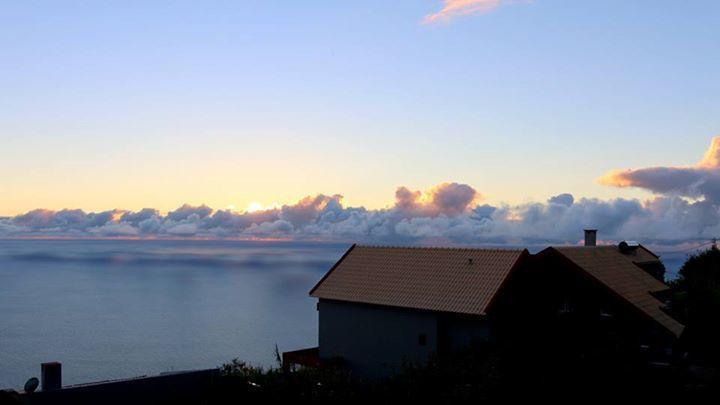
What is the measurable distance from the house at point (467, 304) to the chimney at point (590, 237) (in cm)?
1113

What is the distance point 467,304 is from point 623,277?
13862mm

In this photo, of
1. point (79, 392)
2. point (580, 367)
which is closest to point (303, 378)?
point (79, 392)

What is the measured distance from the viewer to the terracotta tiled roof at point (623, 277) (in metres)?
39.2

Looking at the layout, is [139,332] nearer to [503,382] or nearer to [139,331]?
[139,331]

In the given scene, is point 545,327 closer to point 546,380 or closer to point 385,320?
point 385,320

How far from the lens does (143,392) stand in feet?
88.6

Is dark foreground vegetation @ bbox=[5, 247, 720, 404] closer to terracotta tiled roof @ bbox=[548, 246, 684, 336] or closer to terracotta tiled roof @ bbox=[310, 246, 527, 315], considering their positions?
terracotta tiled roof @ bbox=[310, 246, 527, 315]

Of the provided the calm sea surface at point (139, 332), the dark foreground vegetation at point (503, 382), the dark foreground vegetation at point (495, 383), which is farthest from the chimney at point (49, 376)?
the calm sea surface at point (139, 332)

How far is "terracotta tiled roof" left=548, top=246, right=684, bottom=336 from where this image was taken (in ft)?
129

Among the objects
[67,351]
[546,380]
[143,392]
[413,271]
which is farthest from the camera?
[67,351]

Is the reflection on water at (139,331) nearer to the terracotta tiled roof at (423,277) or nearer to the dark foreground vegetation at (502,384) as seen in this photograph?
the terracotta tiled roof at (423,277)

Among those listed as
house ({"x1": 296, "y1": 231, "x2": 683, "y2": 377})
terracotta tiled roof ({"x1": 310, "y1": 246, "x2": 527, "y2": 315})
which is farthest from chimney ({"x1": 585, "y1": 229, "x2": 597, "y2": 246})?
terracotta tiled roof ({"x1": 310, "y1": 246, "x2": 527, "y2": 315})

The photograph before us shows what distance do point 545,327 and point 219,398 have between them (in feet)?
62.3

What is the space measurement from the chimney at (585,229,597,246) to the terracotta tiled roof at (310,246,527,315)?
17.9 metres
